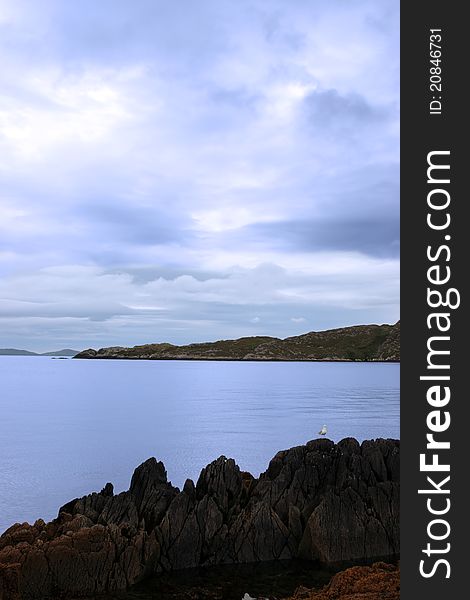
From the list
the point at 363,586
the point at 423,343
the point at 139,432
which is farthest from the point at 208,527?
the point at 139,432

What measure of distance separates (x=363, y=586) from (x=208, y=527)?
7525 mm

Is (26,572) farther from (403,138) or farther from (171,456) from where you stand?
(171,456)

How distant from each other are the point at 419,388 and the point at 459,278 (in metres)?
1.32

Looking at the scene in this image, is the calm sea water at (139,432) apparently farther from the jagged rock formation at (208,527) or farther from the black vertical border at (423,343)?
the black vertical border at (423,343)

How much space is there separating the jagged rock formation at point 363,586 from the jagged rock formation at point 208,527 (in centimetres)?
401

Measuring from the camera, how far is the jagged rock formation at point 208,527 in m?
18.6

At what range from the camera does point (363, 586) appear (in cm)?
1562

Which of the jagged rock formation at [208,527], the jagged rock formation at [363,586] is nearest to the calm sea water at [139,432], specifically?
the jagged rock formation at [208,527]

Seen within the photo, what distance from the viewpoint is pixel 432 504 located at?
23.5 ft

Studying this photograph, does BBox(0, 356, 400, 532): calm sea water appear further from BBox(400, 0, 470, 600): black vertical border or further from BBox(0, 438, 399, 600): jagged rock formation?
BBox(400, 0, 470, 600): black vertical border

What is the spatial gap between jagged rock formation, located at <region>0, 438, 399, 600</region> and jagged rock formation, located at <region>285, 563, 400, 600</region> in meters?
4.01

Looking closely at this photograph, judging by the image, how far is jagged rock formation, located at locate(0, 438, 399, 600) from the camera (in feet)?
61.2

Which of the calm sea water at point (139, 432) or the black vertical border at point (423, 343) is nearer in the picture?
the black vertical border at point (423, 343)

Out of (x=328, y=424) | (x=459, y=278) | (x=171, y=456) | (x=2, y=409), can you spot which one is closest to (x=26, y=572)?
(x=459, y=278)
